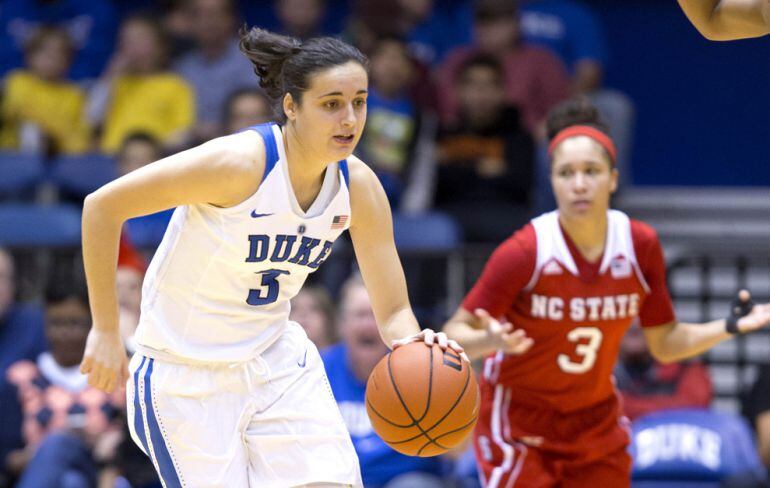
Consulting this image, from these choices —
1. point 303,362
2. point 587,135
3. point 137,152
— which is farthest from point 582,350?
point 137,152

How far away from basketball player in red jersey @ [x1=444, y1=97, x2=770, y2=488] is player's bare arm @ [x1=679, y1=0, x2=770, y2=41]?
1.16 meters

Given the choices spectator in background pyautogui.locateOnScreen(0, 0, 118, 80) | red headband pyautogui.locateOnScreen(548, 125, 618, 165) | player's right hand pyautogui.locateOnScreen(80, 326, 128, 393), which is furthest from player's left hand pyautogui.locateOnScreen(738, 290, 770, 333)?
spectator in background pyautogui.locateOnScreen(0, 0, 118, 80)

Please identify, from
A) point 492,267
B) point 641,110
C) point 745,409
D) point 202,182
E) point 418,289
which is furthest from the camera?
point 641,110

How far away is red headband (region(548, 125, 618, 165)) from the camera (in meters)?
4.79

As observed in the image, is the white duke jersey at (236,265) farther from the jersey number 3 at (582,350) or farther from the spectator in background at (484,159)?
the spectator in background at (484,159)

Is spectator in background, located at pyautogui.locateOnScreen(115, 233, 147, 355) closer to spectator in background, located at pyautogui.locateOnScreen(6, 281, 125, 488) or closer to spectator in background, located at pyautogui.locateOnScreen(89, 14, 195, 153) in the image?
spectator in background, located at pyautogui.locateOnScreen(6, 281, 125, 488)

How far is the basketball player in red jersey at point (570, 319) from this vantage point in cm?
467

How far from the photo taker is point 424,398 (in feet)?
13.0

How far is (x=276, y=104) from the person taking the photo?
4.18 m

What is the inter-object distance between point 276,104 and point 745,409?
3.69 metres

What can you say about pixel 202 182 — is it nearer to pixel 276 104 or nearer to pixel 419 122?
pixel 276 104

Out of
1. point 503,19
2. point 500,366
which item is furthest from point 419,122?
point 500,366

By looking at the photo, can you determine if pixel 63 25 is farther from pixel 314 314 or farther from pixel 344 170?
pixel 344 170

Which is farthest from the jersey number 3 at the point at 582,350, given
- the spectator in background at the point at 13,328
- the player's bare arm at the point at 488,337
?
the spectator in background at the point at 13,328
